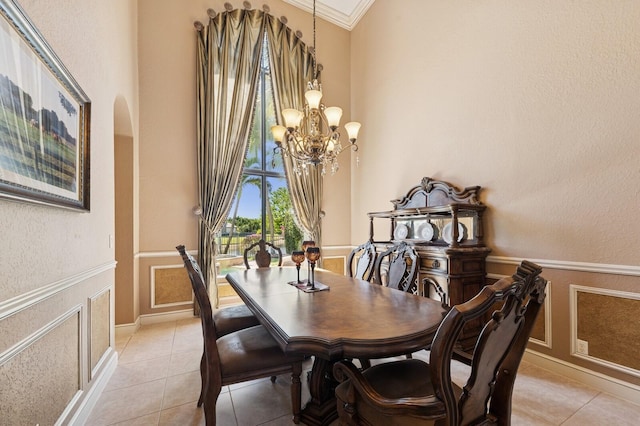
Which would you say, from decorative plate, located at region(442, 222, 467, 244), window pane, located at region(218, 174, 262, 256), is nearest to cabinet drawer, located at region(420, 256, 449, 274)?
decorative plate, located at region(442, 222, 467, 244)

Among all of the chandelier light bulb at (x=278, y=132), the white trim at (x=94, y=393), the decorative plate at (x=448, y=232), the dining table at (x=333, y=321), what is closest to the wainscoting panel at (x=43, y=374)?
the white trim at (x=94, y=393)

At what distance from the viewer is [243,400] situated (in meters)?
1.89

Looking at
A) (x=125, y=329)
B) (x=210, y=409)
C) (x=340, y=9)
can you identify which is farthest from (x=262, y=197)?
(x=340, y=9)

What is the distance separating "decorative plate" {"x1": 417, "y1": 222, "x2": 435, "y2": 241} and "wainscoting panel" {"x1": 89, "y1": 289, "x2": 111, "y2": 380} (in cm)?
323

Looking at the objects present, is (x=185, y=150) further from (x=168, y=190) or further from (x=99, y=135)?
(x=99, y=135)

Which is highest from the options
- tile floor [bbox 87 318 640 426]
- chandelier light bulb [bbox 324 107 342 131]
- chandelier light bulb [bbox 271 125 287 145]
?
chandelier light bulb [bbox 324 107 342 131]

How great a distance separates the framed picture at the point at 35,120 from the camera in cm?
104

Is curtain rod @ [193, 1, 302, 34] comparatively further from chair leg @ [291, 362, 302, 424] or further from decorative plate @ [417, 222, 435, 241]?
chair leg @ [291, 362, 302, 424]

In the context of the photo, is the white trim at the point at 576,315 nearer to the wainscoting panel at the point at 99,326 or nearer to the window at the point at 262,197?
the window at the point at 262,197

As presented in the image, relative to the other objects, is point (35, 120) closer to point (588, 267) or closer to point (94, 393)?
point (94, 393)

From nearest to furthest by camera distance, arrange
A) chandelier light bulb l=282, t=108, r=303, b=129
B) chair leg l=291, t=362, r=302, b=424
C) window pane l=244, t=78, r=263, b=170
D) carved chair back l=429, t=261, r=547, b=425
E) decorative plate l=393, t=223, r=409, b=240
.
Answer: carved chair back l=429, t=261, r=547, b=425, chair leg l=291, t=362, r=302, b=424, chandelier light bulb l=282, t=108, r=303, b=129, decorative plate l=393, t=223, r=409, b=240, window pane l=244, t=78, r=263, b=170

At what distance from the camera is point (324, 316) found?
4.53 ft

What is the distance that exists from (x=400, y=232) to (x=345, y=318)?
8.41ft

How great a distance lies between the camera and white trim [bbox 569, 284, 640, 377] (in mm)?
1918
